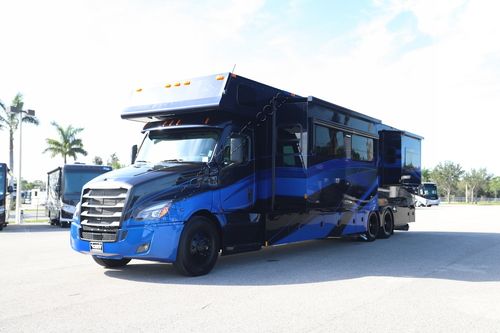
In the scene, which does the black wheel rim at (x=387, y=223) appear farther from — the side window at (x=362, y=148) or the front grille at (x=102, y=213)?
the front grille at (x=102, y=213)

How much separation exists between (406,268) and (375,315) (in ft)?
12.0

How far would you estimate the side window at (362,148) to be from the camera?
1260 centimetres

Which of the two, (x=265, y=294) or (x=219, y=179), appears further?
(x=219, y=179)

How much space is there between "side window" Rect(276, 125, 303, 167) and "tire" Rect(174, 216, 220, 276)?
2469mm

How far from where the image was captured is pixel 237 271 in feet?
28.5

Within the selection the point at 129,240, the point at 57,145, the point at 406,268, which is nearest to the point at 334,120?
the point at 406,268

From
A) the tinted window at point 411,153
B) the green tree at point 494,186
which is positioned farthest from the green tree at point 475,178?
the tinted window at point 411,153

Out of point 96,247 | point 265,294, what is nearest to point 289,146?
point 265,294

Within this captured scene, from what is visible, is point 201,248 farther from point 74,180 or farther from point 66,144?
point 66,144

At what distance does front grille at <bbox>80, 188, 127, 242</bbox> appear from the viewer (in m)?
7.53

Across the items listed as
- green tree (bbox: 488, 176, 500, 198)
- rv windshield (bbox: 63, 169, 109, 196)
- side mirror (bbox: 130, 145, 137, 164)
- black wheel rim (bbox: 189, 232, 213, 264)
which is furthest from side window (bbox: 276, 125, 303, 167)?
green tree (bbox: 488, 176, 500, 198)

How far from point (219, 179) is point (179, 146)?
98cm

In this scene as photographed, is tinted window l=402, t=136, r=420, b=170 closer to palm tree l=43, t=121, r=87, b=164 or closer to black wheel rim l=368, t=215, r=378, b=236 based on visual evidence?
black wheel rim l=368, t=215, r=378, b=236

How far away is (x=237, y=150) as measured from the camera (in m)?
9.02
